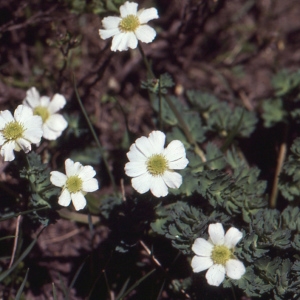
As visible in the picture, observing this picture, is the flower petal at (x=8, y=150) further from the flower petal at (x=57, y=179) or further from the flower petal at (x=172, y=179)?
the flower petal at (x=172, y=179)

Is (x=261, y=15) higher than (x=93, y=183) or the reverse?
higher

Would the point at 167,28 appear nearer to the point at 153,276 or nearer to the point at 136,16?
the point at 136,16

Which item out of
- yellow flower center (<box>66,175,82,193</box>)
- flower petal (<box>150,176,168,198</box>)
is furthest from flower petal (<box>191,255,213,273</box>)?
yellow flower center (<box>66,175,82,193</box>)

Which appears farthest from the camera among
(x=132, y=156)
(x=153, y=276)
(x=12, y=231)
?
(x=12, y=231)

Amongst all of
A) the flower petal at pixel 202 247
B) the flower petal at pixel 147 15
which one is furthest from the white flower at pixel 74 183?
the flower petal at pixel 147 15

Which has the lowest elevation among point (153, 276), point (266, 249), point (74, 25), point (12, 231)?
point (266, 249)

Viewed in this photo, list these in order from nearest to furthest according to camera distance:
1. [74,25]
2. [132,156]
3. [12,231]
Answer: [132,156] → [12,231] → [74,25]

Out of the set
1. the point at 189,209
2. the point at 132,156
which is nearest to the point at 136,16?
the point at 132,156

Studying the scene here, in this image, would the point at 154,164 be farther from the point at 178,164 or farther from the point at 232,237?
the point at 232,237
